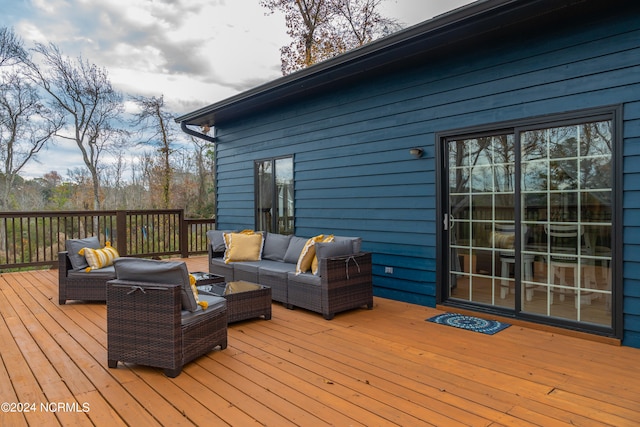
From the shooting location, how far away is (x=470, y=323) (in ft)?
12.6

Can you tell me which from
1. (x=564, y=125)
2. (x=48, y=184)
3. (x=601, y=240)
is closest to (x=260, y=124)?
(x=564, y=125)

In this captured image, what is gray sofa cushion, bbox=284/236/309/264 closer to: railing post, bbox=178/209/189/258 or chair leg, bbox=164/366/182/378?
chair leg, bbox=164/366/182/378

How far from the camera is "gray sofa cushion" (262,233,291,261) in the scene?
5.40 m

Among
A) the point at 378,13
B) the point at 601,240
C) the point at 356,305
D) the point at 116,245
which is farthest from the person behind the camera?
the point at 378,13

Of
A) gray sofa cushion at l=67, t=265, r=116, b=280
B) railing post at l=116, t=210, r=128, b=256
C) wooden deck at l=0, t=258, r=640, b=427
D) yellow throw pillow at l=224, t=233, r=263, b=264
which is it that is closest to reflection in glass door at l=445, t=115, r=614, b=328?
wooden deck at l=0, t=258, r=640, b=427

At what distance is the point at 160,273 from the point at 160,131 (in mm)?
10757

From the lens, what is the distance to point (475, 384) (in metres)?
2.53

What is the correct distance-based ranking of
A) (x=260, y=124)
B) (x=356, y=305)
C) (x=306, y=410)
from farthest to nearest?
(x=260, y=124), (x=356, y=305), (x=306, y=410)

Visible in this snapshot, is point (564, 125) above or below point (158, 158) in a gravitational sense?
below

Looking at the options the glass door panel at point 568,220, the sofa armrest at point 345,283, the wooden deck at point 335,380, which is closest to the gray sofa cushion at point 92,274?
the wooden deck at point 335,380

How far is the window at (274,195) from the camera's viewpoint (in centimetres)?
646

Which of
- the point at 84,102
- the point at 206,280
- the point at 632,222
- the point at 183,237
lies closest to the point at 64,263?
the point at 206,280

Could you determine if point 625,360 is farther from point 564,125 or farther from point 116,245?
point 116,245

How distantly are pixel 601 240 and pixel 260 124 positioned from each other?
5231mm
